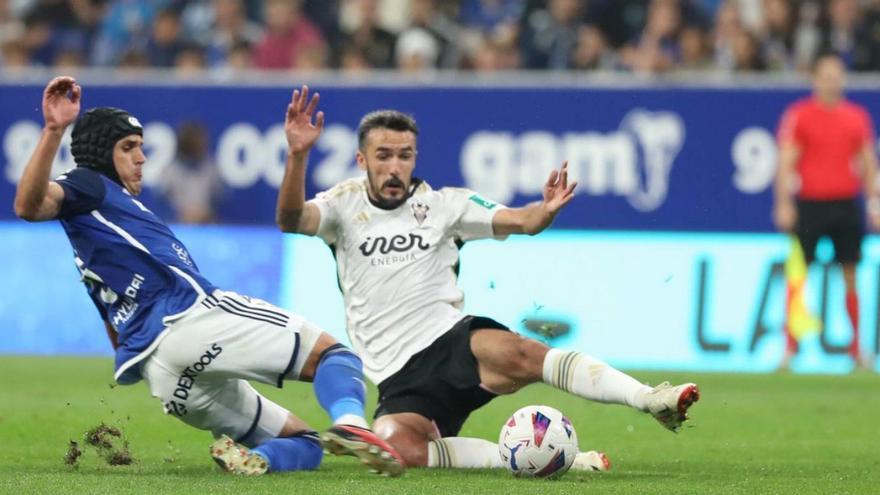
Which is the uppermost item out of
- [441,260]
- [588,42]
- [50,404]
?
[588,42]

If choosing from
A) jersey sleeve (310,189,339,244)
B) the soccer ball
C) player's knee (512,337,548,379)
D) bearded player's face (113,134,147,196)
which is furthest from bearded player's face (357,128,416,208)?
the soccer ball

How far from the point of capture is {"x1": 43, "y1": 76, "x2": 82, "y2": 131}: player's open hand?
7.38 metres

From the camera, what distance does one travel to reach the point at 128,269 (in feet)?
25.8

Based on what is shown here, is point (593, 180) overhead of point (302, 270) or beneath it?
overhead

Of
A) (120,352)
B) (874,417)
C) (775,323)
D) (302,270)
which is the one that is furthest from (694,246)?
(120,352)

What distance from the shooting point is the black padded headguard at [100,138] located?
8.09m

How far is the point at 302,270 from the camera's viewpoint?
16.4 m

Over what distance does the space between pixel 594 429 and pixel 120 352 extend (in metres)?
3.84

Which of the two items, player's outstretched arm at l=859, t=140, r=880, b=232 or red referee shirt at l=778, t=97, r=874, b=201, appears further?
red referee shirt at l=778, t=97, r=874, b=201

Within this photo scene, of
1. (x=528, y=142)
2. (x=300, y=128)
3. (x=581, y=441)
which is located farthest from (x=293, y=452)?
(x=528, y=142)

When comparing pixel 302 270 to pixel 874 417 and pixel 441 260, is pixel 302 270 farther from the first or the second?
pixel 441 260

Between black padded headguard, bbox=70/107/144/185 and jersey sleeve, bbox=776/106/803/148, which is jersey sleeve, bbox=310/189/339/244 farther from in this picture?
jersey sleeve, bbox=776/106/803/148

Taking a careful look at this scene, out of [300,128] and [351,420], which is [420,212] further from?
[351,420]

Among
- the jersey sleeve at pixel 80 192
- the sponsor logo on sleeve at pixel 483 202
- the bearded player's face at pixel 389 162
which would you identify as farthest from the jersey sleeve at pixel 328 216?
the jersey sleeve at pixel 80 192
